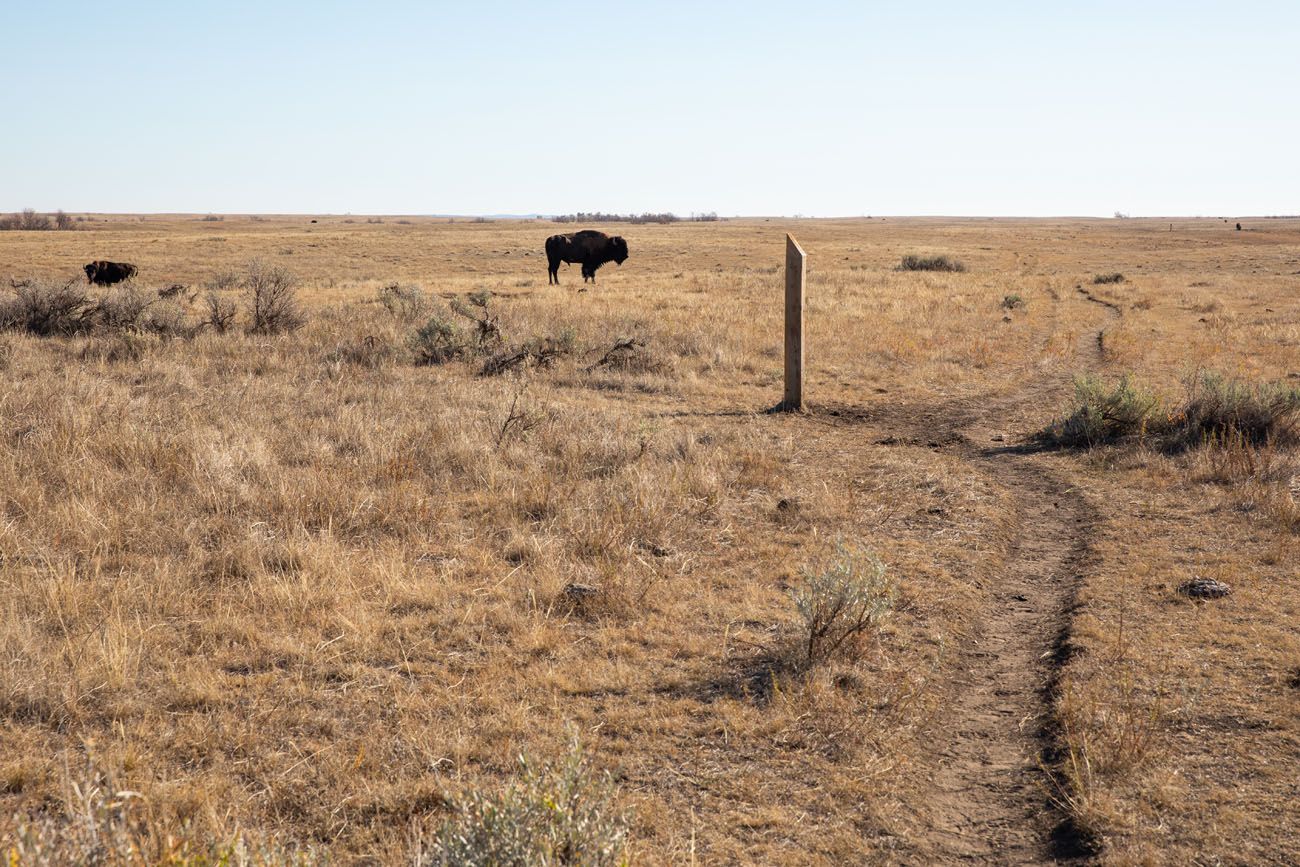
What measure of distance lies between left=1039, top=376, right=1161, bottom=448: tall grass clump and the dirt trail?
5.82 ft

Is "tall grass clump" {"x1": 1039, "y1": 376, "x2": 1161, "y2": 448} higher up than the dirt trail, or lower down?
higher up

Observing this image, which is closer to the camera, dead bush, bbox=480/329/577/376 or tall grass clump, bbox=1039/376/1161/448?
tall grass clump, bbox=1039/376/1161/448

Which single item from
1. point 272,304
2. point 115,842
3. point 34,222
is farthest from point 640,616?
point 34,222

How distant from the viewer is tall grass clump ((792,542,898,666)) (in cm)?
482

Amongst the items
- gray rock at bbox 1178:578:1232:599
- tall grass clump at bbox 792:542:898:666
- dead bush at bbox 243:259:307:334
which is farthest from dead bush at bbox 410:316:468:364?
gray rock at bbox 1178:578:1232:599

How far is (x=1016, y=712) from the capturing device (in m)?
4.46

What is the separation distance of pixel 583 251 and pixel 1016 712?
91.8 ft

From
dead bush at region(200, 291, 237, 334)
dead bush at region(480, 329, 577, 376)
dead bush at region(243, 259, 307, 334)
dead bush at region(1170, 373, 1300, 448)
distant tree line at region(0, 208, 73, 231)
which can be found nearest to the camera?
dead bush at region(1170, 373, 1300, 448)

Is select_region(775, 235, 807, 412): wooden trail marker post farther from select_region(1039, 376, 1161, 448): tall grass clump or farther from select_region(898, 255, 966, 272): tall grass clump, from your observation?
select_region(898, 255, 966, 272): tall grass clump

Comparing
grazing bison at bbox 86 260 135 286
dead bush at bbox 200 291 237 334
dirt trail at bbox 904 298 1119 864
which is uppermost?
grazing bison at bbox 86 260 135 286

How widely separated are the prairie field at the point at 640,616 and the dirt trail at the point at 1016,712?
0.02 metres

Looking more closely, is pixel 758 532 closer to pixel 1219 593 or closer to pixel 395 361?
pixel 1219 593

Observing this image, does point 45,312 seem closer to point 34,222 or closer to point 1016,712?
point 1016,712

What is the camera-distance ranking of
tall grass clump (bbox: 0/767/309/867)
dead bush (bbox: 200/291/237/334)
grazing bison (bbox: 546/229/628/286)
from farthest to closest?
grazing bison (bbox: 546/229/628/286) → dead bush (bbox: 200/291/237/334) → tall grass clump (bbox: 0/767/309/867)
